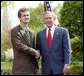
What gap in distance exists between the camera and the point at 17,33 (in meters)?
5.43

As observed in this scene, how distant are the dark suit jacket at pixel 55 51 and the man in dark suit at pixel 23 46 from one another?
0.13m

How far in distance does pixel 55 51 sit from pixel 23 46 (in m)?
0.48

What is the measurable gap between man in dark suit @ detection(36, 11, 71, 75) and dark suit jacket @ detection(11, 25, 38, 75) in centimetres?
17

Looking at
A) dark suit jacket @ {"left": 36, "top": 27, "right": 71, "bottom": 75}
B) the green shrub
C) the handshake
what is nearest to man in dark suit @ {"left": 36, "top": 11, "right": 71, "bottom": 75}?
dark suit jacket @ {"left": 36, "top": 27, "right": 71, "bottom": 75}

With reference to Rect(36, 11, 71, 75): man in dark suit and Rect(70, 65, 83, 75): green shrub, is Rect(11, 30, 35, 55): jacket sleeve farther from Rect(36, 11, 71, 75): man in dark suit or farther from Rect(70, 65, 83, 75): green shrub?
Rect(70, 65, 83, 75): green shrub

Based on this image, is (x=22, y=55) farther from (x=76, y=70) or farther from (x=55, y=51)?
(x=76, y=70)

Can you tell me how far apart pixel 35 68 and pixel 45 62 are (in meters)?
0.17

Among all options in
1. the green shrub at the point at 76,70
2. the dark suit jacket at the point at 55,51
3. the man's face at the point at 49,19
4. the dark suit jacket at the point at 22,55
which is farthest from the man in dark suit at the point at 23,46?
the green shrub at the point at 76,70

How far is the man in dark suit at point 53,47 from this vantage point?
5.41 m

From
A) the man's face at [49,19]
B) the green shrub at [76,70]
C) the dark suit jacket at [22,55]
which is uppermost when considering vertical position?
the man's face at [49,19]

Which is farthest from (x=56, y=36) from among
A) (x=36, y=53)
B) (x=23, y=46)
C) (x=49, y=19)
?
(x=23, y=46)

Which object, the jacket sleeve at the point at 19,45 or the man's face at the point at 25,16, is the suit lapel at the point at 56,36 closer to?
the jacket sleeve at the point at 19,45

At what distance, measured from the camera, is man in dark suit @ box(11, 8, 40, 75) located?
539 centimetres

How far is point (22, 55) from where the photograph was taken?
17.8 feet
